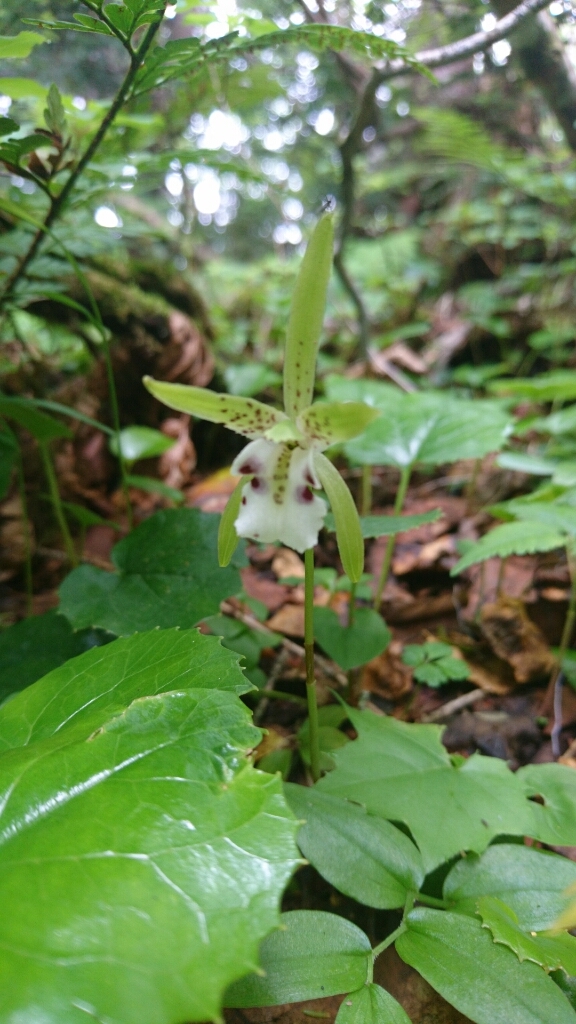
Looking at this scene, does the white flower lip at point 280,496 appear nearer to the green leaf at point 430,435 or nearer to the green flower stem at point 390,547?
the green flower stem at point 390,547

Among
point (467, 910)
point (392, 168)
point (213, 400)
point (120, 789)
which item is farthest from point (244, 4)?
point (392, 168)

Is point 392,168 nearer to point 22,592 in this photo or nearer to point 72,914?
point 22,592

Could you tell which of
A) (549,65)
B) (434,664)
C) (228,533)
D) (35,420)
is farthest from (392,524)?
(549,65)

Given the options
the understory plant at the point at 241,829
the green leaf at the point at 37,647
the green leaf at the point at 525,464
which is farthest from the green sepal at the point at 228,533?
the green leaf at the point at 525,464

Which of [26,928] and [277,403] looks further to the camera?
[277,403]

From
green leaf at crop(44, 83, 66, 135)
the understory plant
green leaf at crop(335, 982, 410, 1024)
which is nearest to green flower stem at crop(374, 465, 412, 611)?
the understory plant

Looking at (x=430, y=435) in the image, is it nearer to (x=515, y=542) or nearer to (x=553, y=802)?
(x=515, y=542)
